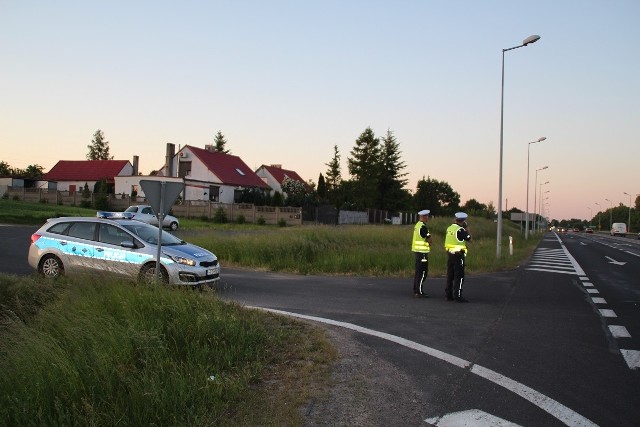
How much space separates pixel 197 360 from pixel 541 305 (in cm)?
795

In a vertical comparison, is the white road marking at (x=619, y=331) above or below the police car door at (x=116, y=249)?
below

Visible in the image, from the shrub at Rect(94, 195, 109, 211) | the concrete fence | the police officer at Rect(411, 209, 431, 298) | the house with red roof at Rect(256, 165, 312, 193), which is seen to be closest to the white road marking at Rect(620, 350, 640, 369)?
the police officer at Rect(411, 209, 431, 298)

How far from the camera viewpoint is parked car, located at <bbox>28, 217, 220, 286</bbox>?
36.0 feet

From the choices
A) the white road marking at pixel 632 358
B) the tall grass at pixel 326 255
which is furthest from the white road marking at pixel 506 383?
the tall grass at pixel 326 255

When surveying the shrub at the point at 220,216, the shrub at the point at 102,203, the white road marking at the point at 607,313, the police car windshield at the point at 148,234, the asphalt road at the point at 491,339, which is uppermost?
the shrub at the point at 102,203

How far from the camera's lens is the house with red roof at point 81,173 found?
67000 millimetres

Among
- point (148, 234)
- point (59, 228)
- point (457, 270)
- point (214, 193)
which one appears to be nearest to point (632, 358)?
point (457, 270)

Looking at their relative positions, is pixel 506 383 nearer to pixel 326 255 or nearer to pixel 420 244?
pixel 420 244

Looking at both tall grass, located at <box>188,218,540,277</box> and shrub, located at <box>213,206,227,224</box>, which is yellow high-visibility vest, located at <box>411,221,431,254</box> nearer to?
tall grass, located at <box>188,218,540,277</box>

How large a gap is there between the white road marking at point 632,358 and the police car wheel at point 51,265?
10.6 metres

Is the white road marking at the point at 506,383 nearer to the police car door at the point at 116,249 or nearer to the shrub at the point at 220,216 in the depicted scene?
the police car door at the point at 116,249

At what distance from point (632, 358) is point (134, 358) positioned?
5987 mm

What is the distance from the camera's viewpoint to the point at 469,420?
4539 mm

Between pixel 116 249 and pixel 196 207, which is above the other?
pixel 196 207
